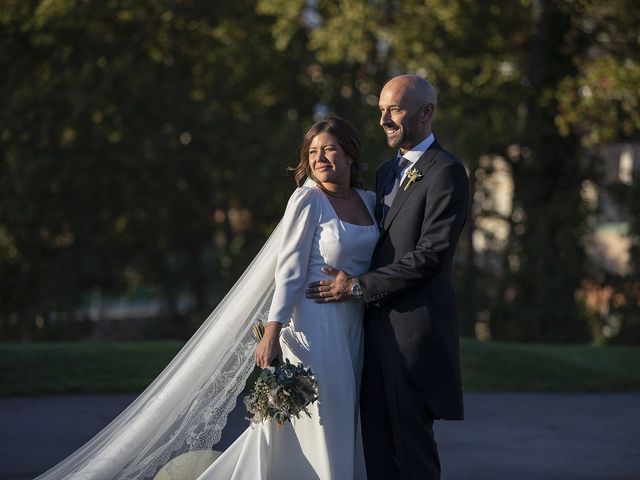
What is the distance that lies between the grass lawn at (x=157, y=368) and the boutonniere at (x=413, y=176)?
562 cm

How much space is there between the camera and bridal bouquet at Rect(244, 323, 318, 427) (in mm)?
5105

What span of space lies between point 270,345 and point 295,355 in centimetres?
17

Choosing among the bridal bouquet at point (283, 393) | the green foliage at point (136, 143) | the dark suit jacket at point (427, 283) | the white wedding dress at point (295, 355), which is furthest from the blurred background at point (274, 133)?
the bridal bouquet at point (283, 393)

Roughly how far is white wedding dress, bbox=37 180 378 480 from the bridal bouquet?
6.2 inches

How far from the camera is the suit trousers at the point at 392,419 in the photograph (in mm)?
5242

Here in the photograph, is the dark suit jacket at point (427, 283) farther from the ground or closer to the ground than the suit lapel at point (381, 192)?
closer to the ground

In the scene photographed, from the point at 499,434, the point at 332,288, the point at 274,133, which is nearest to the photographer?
the point at 332,288

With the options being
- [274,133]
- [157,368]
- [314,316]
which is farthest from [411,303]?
[274,133]

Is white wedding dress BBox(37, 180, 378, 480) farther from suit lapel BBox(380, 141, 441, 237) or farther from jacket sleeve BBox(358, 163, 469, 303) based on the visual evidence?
jacket sleeve BBox(358, 163, 469, 303)

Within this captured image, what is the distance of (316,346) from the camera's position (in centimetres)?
536

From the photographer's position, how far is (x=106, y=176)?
813 inches

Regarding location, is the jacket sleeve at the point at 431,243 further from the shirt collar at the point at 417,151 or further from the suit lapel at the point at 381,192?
the suit lapel at the point at 381,192

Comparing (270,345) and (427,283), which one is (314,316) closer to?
(270,345)

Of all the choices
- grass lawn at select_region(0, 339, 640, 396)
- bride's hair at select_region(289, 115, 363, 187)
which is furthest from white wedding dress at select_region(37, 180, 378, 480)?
grass lawn at select_region(0, 339, 640, 396)
